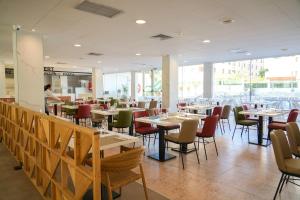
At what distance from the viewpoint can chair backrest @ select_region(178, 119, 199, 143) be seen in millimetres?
3621

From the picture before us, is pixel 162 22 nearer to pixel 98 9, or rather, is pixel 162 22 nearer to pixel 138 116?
pixel 98 9

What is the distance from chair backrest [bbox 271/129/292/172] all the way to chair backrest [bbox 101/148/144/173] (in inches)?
58.8

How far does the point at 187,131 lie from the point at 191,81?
920 cm

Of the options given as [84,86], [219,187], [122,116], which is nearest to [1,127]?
[122,116]

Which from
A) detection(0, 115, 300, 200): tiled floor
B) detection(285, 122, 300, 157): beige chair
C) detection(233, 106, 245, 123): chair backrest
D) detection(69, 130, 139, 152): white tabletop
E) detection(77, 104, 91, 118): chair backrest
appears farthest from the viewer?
detection(77, 104, 91, 118): chair backrest

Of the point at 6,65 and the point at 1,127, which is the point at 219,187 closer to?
the point at 1,127

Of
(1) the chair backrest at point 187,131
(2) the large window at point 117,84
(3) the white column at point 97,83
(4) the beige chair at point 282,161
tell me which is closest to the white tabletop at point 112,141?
(1) the chair backrest at point 187,131

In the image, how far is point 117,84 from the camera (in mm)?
18172

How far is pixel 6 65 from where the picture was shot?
11.6 m

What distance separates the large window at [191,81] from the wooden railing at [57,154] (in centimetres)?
953

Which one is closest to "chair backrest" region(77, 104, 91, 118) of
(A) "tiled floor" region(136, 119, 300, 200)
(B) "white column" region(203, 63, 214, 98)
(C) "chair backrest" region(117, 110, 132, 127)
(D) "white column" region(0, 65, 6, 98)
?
(C) "chair backrest" region(117, 110, 132, 127)

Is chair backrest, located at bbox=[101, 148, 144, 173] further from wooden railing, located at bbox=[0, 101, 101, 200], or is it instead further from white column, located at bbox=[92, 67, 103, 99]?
white column, located at bbox=[92, 67, 103, 99]

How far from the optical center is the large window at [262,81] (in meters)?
8.96

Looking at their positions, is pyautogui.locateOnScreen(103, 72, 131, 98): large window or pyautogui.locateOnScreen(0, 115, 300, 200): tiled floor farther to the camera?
pyautogui.locateOnScreen(103, 72, 131, 98): large window
